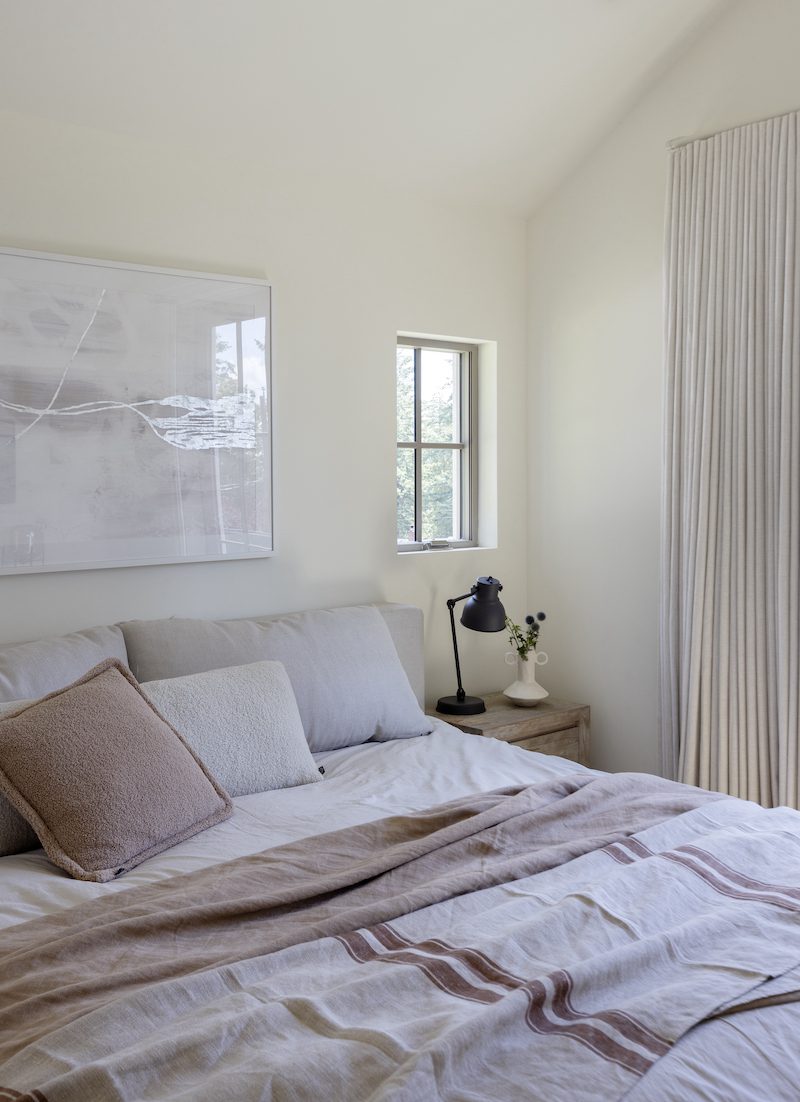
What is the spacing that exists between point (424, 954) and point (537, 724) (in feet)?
6.84

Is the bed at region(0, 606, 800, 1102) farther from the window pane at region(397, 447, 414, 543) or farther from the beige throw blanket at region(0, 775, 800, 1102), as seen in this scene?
the window pane at region(397, 447, 414, 543)

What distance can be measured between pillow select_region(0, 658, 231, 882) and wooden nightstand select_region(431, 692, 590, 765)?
1.37 metres

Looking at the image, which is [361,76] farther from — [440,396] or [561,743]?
[561,743]

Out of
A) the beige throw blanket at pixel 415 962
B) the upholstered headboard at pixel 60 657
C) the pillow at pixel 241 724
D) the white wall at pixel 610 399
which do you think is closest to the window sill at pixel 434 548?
the white wall at pixel 610 399

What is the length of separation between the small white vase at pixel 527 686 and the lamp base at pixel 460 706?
131 millimetres

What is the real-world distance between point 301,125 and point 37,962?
2588mm

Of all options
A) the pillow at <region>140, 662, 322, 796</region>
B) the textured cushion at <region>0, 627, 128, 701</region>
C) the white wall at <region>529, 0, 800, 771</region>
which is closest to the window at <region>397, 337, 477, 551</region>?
the white wall at <region>529, 0, 800, 771</region>

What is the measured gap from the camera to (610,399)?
12.1ft

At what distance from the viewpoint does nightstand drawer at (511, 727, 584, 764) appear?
3.58m

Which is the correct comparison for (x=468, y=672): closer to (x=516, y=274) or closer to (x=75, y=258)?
(x=516, y=274)

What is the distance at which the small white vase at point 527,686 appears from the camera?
12.0 feet

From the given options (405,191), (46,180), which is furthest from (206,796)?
(405,191)

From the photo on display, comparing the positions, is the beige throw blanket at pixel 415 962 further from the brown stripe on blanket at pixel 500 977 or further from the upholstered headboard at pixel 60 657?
the upholstered headboard at pixel 60 657

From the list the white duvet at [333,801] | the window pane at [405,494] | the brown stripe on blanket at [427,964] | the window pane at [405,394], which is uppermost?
the window pane at [405,394]
